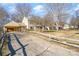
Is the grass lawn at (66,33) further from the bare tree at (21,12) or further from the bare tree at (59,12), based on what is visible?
the bare tree at (21,12)

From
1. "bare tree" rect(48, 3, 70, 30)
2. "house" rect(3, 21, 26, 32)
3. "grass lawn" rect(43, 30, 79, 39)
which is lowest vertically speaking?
"grass lawn" rect(43, 30, 79, 39)

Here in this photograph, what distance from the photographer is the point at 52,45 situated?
285 cm

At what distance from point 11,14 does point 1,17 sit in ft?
0.38

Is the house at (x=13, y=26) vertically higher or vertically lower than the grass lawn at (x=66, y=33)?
higher

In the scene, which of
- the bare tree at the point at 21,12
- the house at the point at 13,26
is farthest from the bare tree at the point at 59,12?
the house at the point at 13,26

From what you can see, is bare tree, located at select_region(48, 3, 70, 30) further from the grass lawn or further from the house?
the house

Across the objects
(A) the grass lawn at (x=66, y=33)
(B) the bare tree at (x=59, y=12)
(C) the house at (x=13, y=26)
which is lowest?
(A) the grass lawn at (x=66, y=33)

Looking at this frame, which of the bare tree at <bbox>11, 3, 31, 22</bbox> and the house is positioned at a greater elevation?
the bare tree at <bbox>11, 3, 31, 22</bbox>

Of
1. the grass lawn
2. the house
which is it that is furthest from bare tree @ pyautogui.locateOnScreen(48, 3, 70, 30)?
the house

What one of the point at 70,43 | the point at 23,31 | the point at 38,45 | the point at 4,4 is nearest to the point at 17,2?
the point at 4,4

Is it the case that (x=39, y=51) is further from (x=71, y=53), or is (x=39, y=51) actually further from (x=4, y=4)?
(x=4, y=4)

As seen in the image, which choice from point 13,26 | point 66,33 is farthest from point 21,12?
point 66,33

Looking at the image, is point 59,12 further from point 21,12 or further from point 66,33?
point 21,12

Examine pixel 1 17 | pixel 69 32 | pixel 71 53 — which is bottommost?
pixel 71 53
